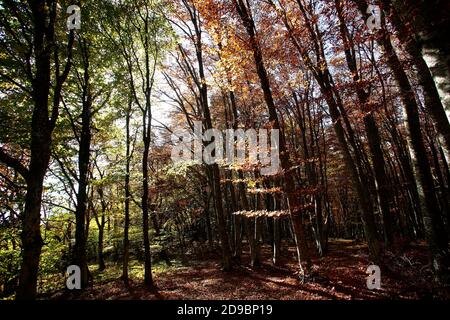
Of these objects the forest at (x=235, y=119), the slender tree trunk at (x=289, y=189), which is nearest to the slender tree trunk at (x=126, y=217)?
the forest at (x=235, y=119)

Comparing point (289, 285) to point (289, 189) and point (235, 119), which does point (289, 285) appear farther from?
point (235, 119)

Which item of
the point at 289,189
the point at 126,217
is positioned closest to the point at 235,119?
the point at 289,189

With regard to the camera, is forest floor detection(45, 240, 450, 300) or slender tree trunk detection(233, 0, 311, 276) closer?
forest floor detection(45, 240, 450, 300)

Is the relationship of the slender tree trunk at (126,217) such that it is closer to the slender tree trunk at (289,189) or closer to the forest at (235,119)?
the forest at (235,119)

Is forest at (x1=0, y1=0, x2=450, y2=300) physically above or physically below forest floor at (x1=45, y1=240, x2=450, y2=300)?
above

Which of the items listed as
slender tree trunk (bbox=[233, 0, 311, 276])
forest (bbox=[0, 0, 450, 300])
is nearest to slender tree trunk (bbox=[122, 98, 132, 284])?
forest (bbox=[0, 0, 450, 300])

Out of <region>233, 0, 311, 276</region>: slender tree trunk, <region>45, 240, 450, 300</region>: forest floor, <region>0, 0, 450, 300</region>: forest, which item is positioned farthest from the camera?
<region>233, 0, 311, 276</region>: slender tree trunk

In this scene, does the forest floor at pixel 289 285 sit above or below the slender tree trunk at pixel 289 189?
below

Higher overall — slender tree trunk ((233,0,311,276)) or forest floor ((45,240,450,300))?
slender tree trunk ((233,0,311,276))

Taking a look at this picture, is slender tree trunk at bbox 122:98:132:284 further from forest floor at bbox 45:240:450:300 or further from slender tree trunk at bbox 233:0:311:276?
slender tree trunk at bbox 233:0:311:276

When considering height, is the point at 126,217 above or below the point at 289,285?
above

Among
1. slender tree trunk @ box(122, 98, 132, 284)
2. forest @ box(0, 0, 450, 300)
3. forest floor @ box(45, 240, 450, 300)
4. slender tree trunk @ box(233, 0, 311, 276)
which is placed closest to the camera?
forest @ box(0, 0, 450, 300)

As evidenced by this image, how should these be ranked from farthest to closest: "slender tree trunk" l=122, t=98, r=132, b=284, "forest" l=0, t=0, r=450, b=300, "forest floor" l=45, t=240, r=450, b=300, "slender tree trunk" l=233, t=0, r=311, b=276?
"slender tree trunk" l=122, t=98, r=132, b=284 < "slender tree trunk" l=233, t=0, r=311, b=276 < "forest floor" l=45, t=240, r=450, b=300 < "forest" l=0, t=0, r=450, b=300
